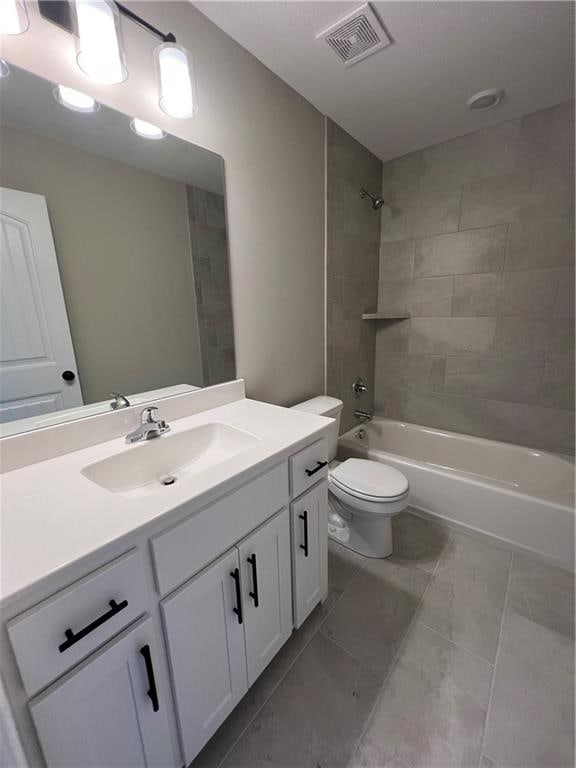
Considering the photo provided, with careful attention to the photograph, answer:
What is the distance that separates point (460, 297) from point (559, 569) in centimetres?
163

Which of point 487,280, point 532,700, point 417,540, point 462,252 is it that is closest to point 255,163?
point 462,252

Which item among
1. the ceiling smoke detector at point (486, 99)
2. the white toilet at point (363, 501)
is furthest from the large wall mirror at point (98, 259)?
the ceiling smoke detector at point (486, 99)

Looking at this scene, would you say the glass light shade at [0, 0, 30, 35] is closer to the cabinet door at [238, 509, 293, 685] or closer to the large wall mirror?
the large wall mirror

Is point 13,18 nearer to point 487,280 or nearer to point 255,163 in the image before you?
point 255,163

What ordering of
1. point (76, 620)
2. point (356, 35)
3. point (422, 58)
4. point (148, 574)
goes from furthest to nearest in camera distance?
point (422, 58), point (356, 35), point (148, 574), point (76, 620)

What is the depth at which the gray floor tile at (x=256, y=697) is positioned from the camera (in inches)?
36.7

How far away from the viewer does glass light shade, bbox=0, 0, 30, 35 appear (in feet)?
2.50

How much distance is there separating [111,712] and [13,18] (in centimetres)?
159

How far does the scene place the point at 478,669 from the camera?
114 centimetres

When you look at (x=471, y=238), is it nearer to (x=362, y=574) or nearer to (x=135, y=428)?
(x=362, y=574)

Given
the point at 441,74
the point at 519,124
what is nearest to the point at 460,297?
the point at 519,124

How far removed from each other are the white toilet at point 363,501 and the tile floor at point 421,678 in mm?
133

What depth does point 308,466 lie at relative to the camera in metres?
1.09

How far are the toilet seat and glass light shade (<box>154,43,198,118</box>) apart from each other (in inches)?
64.8
